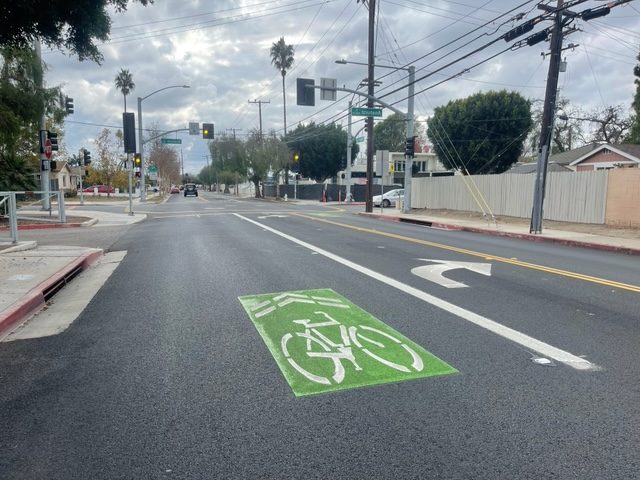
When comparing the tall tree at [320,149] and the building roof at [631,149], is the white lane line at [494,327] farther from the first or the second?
the tall tree at [320,149]

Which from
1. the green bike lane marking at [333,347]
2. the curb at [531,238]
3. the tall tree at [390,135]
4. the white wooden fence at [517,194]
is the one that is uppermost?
the tall tree at [390,135]

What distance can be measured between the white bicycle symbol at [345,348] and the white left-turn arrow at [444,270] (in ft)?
9.67

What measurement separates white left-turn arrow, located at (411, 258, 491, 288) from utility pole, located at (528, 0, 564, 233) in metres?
8.40

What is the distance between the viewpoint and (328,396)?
12.8 ft

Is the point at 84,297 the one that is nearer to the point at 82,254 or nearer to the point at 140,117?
the point at 82,254

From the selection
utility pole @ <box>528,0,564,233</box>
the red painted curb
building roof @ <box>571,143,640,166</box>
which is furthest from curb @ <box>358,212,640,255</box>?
building roof @ <box>571,143,640,166</box>

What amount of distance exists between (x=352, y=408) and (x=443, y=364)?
1251 mm

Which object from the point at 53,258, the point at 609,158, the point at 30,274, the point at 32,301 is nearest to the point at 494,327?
the point at 32,301

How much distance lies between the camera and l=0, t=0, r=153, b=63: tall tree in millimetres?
7379

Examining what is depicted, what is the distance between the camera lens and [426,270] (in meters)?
9.33

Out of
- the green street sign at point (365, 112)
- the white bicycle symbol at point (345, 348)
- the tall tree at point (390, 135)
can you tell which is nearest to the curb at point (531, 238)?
the green street sign at point (365, 112)

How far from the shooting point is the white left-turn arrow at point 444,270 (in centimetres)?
820

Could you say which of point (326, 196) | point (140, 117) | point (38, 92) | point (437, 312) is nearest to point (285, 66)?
point (326, 196)

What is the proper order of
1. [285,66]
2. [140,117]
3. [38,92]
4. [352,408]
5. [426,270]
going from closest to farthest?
[352,408]
[426,270]
[38,92]
[140,117]
[285,66]
